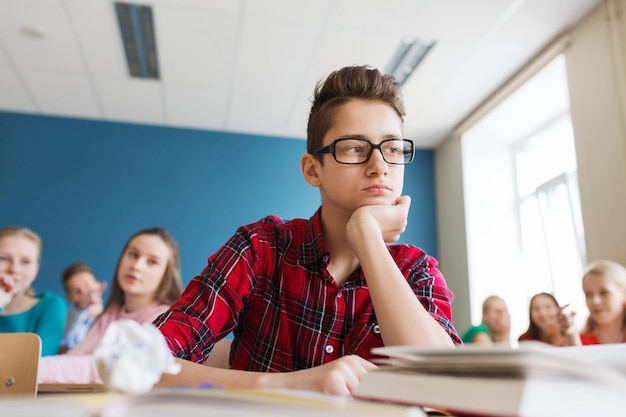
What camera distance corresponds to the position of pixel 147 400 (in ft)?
1.09

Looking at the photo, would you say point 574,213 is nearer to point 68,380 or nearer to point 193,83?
point 193,83

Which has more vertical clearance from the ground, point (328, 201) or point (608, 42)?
point (608, 42)

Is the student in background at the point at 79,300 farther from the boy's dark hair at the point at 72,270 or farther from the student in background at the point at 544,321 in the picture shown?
the student in background at the point at 544,321

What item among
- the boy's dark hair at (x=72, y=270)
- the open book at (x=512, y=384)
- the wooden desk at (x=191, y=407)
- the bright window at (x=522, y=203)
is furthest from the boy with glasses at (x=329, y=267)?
the boy's dark hair at (x=72, y=270)

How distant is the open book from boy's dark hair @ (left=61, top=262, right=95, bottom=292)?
4.40 meters

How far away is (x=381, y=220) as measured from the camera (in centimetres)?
106

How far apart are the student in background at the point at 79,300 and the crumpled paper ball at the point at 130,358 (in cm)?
320

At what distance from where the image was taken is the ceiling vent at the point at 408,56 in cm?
356

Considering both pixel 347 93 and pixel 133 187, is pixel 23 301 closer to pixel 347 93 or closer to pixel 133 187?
pixel 347 93

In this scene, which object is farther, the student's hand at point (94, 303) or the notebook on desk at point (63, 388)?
the student's hand at point (94, 303)

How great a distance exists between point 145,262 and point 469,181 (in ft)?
10.6

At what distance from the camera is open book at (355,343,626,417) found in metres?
0.35

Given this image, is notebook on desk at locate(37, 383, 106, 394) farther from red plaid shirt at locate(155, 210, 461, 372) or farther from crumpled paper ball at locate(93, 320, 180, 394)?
crumpled paper ball at locate(93, 320, 180, 394)

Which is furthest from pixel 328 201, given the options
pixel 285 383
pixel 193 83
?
pixel 193 83
